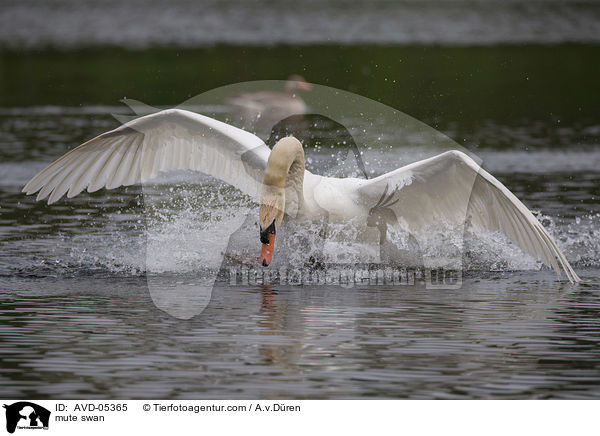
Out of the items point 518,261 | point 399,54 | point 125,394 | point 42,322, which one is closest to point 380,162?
point 518,261

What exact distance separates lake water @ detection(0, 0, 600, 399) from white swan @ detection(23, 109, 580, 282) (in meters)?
0.59

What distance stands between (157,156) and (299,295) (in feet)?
Result: 8.00

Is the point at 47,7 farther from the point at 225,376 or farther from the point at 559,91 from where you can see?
the point at 225,376

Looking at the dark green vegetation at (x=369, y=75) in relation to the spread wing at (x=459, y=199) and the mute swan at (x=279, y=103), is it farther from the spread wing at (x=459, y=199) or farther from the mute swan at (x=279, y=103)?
the spread wing at (x=459, y=199)

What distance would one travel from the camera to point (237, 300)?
377 inches

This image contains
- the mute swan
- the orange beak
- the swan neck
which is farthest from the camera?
the mute swan

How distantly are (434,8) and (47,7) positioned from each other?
665 inches

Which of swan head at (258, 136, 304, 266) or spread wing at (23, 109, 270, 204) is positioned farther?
spread wing at (23, 109, 270, 204)

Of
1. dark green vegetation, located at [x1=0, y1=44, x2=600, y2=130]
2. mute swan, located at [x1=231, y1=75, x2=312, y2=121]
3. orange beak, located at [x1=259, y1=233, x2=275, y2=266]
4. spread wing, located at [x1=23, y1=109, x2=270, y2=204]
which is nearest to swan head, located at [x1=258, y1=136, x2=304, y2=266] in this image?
orange beak, located at [x1=259, y1=233, x2=275, y2=266]

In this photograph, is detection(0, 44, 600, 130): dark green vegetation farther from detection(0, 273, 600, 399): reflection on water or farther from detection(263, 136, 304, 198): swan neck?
detection(0, 273, 600, 399): reflection on water
